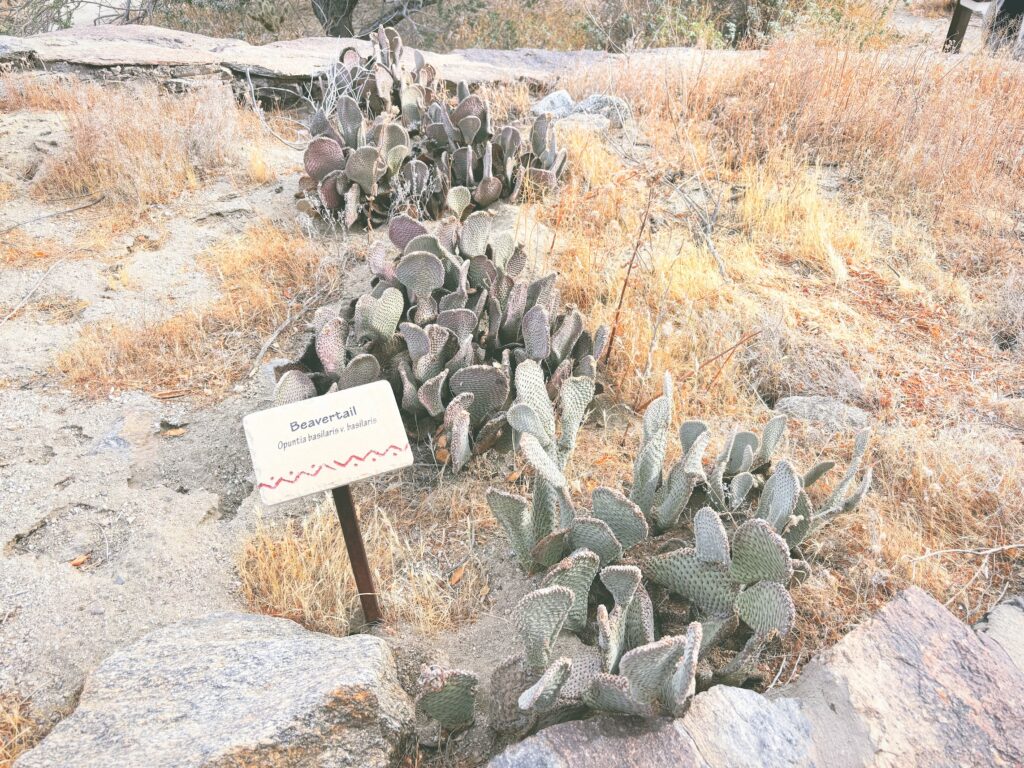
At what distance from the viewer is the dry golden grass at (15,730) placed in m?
1.73

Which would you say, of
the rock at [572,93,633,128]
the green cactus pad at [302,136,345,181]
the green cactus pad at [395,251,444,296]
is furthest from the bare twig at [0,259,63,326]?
the rock at [572,93,633,128]

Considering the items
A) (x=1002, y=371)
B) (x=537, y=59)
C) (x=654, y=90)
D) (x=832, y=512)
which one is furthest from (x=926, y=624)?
(x=537, y=59)

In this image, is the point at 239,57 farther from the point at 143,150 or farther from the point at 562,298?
the point at 562,298

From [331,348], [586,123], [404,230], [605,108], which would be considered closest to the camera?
[331,348]

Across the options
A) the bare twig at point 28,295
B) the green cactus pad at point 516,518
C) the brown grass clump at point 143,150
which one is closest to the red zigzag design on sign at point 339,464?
the green cactus pad at point 516,518

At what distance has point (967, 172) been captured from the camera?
4.52m

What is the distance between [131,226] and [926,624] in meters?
4.44

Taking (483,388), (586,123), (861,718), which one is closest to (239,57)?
(586,123)

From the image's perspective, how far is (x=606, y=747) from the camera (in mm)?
1545

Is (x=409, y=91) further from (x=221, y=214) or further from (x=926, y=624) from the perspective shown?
(x=926, y=624)

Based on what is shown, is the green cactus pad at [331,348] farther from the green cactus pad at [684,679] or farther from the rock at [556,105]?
the rock at [556,105]

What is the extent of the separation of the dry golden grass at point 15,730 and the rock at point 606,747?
1132 mm

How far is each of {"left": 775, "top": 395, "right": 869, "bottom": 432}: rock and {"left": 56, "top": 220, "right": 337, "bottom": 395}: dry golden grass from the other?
7.41ft

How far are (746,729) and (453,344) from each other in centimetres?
160
